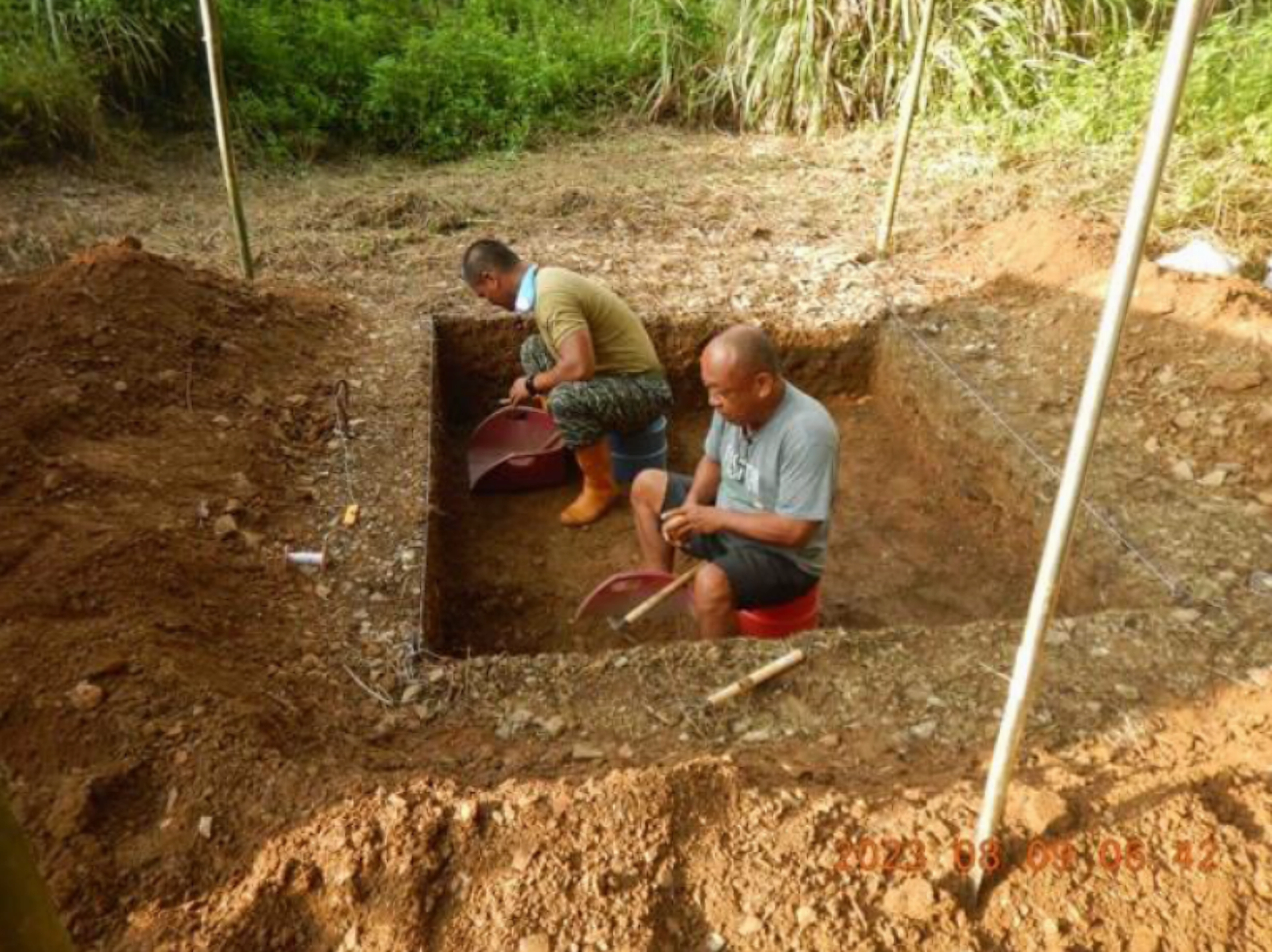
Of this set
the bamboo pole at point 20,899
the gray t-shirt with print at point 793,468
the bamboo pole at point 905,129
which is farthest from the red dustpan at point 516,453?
the bamboo pole at point 20,899

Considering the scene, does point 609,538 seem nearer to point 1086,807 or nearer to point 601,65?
point 1086,807

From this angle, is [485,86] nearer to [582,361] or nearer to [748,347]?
[582,361]

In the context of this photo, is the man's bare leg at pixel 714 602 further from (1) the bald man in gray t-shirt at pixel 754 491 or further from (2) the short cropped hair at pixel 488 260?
(2) the short cropped hair at pixel 488 260

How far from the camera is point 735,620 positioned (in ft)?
10.9

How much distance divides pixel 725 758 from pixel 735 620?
1056 millimetres

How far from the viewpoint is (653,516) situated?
3736 mm

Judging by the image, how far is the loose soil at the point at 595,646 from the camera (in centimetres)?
196

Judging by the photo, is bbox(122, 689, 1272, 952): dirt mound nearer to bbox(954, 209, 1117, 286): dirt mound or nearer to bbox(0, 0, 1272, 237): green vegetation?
bbox(954, 209, 1117, 286): dirt mound

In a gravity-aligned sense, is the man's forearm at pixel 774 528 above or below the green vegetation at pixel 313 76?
below

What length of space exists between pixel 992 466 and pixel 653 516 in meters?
1.58

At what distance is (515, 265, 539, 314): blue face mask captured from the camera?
4.06m

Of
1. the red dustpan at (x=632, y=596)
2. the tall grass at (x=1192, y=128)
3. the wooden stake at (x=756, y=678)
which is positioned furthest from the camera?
the tall grass at (x=1192, y=128)

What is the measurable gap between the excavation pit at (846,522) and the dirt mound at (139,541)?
696mm
